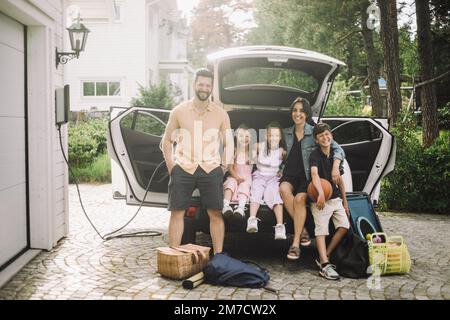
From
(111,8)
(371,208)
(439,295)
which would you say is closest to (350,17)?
(111,8)

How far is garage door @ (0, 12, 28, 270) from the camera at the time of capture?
17.1 ft

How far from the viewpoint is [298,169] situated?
18.7 ft

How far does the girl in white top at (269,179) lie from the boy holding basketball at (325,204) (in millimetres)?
367

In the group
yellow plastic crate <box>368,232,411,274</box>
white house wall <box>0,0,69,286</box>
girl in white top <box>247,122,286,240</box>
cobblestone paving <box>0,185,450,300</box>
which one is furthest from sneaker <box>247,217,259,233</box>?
white house wall <box>0,0,69,286</box>

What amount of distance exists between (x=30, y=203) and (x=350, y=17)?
13.8m

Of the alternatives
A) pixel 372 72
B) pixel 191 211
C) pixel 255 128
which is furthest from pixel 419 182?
pixel 372 72

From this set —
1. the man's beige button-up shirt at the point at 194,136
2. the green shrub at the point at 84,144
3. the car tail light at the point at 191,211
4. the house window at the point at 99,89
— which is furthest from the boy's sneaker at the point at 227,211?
the house window at the point at 99,89

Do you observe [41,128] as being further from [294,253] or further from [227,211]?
[294,253]

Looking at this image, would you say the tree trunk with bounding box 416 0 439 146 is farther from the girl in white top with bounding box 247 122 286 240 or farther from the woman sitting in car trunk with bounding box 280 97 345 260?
the girl in white top with bounding box 247 122 286 240

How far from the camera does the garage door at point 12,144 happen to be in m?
5.23

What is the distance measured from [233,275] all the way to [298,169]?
4.69ft

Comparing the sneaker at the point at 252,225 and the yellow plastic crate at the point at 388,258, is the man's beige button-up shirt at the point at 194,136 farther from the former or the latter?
the yellow plastic crate at the point at 388,258

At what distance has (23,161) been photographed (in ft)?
19.3
